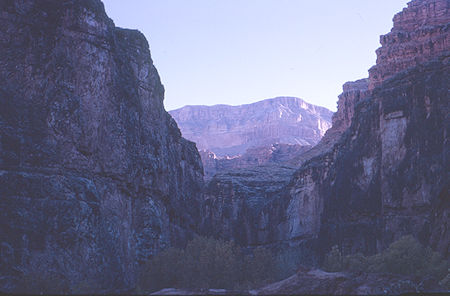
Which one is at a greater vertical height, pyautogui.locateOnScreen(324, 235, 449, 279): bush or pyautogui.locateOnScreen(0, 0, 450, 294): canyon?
pyautogui.locateOnScreen(0, 0, 450, 294): canyon

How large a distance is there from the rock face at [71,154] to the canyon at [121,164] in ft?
0.30

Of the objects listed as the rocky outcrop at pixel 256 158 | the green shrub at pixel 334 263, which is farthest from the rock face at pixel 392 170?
the rocky outcrop at pixel 256 158

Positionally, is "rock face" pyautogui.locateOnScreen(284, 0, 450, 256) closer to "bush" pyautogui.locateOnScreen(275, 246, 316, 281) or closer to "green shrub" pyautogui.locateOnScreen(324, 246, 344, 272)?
"bush" pyautogui.locateOnScreen(275, 246, 316, 281)

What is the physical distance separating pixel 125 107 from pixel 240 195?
47643 mm

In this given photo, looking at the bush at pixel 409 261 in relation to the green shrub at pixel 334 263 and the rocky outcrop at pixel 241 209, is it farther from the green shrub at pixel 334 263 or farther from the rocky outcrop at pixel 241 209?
the rocky outcrop at pixel 241 209

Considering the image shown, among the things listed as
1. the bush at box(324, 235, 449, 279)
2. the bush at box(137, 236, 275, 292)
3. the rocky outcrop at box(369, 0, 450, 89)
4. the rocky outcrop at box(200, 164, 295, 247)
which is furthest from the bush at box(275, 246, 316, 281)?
the rocky outcrop at box(369, 0, 450, 89)

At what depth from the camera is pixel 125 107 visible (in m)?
60.0

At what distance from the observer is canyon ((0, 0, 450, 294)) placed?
4653cm

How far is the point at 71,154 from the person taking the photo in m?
51.7

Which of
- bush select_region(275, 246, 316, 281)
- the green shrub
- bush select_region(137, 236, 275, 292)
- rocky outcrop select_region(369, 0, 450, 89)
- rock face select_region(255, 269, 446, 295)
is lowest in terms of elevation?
bush select_region(275, 246, 316, 281)

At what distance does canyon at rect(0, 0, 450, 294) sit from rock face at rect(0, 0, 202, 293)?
0.30ft

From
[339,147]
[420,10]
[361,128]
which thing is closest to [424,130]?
[361,128]

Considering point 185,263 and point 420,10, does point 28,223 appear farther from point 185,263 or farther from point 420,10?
point 420,10

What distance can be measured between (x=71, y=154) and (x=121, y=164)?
6.52m
